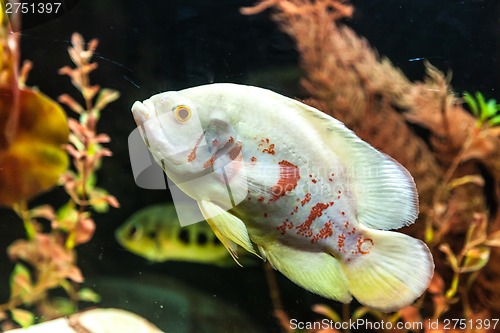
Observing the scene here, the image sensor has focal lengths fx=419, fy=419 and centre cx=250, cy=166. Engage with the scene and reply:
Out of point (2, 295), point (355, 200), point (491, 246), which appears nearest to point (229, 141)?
point (355, 200)

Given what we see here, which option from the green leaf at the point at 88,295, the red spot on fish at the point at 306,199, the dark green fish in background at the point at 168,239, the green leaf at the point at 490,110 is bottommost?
the green leaf at the point at 88,295

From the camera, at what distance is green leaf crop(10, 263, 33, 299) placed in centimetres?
221

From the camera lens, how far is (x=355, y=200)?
1.48 metres

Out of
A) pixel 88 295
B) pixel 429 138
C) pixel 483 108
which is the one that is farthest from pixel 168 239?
pixel 483 108

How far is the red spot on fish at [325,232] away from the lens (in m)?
1.45

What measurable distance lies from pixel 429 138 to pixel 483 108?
0.31 meters

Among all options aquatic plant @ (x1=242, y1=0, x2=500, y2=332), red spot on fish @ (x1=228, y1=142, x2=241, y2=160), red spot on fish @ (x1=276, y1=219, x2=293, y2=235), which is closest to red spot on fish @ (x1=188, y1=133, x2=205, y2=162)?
red spot on fish @ (x1=228, y1=142, x2=241, y2=160)

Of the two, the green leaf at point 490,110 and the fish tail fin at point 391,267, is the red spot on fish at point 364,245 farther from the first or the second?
the green leaf at point 490,110

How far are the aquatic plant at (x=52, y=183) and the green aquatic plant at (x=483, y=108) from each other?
1783 mm

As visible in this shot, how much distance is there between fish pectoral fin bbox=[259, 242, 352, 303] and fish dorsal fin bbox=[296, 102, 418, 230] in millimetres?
203

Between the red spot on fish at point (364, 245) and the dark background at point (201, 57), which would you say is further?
the dark background at point (201, 57)

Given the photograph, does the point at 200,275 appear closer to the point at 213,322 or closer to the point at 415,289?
the point at 213,322

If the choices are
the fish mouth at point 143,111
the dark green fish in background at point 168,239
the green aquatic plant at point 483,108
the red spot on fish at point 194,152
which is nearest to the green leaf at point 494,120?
the green aquatic plant at point 483,108

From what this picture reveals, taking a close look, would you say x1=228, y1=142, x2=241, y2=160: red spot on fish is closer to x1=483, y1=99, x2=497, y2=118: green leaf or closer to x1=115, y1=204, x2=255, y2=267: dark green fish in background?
x1=115, y1=204, x2=255, y2=267: dark green fish in background
